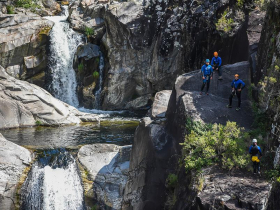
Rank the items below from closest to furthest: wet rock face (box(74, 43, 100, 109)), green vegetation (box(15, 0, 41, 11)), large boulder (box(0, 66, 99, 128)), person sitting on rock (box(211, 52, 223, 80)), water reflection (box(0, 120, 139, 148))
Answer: person sitting on rock (box(211, 52, 223, 80)) → water reflection (box(0, 120, 139, 148)) → large boulder (box(0, 66, 99, 128)) → wet rock face (box(74, 43, 100, 109)) → green vegetation (box(15, 0, 41, 11))

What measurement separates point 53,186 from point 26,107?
8472 mm

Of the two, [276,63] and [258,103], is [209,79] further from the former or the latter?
[276,63]

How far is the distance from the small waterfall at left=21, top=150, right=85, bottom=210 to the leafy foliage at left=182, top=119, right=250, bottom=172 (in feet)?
21.7

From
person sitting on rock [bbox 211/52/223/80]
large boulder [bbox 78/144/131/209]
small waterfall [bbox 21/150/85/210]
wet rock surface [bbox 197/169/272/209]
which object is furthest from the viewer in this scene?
person sitting on rock [bbox 211/52/223/80]

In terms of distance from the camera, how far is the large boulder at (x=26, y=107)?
2353 centimetres

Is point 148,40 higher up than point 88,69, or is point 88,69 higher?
point 148,40

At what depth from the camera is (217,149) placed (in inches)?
472

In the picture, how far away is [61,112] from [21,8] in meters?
12.4

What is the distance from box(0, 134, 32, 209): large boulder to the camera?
16.2 meters

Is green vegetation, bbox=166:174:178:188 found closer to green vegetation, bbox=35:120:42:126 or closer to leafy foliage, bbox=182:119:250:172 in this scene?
leafy foliage, bbox=182:119:250:172

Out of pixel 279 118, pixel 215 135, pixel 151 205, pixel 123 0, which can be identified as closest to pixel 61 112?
pixel 123 0

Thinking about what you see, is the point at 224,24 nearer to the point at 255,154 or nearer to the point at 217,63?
the point at 217,63

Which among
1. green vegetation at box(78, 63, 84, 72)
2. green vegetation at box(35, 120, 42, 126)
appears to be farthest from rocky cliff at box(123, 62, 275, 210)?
green vegetation at box(78, 63, 84, 72)

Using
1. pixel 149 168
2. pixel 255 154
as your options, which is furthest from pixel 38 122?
pixel 255 154
